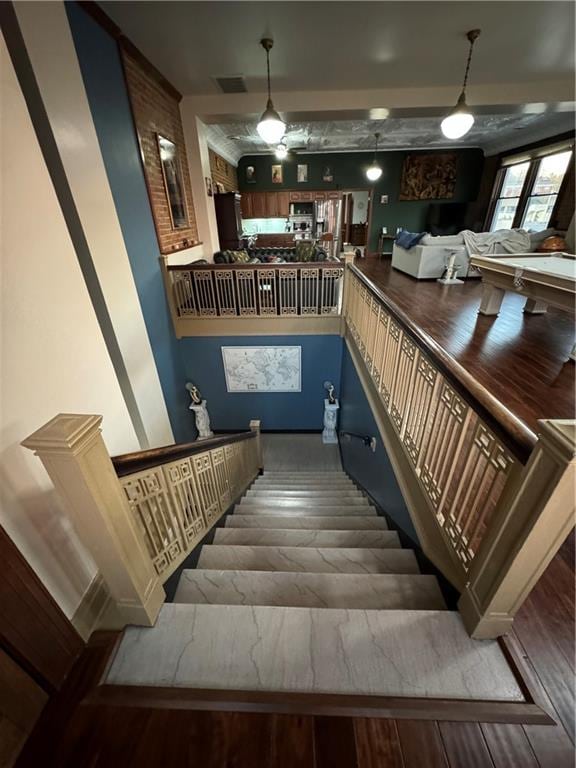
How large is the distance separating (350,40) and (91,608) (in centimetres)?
515

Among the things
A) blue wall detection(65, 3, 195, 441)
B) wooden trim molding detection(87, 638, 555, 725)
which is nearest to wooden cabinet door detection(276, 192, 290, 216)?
blue wall detection(65, 3, 195, 441)

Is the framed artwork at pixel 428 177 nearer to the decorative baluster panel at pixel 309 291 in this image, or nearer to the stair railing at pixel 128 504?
the decorative baluster panel at pixel 309 291

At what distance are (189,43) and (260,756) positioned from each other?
17.1 feet

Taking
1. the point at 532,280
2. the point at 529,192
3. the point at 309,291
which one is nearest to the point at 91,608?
the point at 309,291

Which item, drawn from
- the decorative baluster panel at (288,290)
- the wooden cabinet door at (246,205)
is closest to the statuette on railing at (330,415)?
the decorative baluster panel at (288,290)

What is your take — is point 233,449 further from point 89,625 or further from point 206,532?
point 89,625

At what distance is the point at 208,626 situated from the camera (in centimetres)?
120

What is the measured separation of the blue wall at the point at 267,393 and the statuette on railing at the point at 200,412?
19cm

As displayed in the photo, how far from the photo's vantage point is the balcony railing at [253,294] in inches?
165

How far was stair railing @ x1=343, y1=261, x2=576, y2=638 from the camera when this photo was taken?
0.82 metres

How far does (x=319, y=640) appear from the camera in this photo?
3.72 feet

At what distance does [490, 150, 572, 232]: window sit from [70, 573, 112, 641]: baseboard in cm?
978

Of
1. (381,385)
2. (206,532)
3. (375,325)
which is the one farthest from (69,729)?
(375,325)

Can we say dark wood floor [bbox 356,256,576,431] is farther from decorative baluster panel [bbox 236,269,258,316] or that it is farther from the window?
the window
